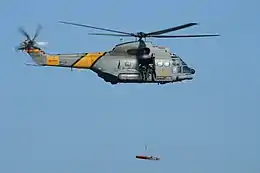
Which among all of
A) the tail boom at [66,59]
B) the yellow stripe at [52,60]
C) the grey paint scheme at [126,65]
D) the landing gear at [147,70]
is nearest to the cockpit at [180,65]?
the grey paint scheme at [126,65]

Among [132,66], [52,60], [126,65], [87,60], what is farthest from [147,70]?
[52,60]

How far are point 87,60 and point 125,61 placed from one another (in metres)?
3.83

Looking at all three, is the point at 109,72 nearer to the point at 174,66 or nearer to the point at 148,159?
the point at 174,66

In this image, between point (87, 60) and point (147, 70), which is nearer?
point (87, 60)

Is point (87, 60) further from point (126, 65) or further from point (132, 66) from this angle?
point (132, 66)

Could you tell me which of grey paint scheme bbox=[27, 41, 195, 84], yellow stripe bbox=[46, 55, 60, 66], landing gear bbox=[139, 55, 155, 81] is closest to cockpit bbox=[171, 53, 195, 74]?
grey paint scheme bbox=[27, 41, 195, 84]

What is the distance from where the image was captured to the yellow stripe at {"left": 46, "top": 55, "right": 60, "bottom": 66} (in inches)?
5103

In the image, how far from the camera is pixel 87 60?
131000mm

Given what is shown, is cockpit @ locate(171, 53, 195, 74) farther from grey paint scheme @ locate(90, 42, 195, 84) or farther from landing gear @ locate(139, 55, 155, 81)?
landing gear @ locate(139, 55, 155, 81)

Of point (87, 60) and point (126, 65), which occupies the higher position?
point (87, 60)

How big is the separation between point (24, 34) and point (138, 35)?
11663 mm

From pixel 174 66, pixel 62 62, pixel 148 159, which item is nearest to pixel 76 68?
pixel 62 62

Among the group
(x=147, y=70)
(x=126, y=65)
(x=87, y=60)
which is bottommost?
(x=147, y=70)

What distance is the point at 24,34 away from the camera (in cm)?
13050
